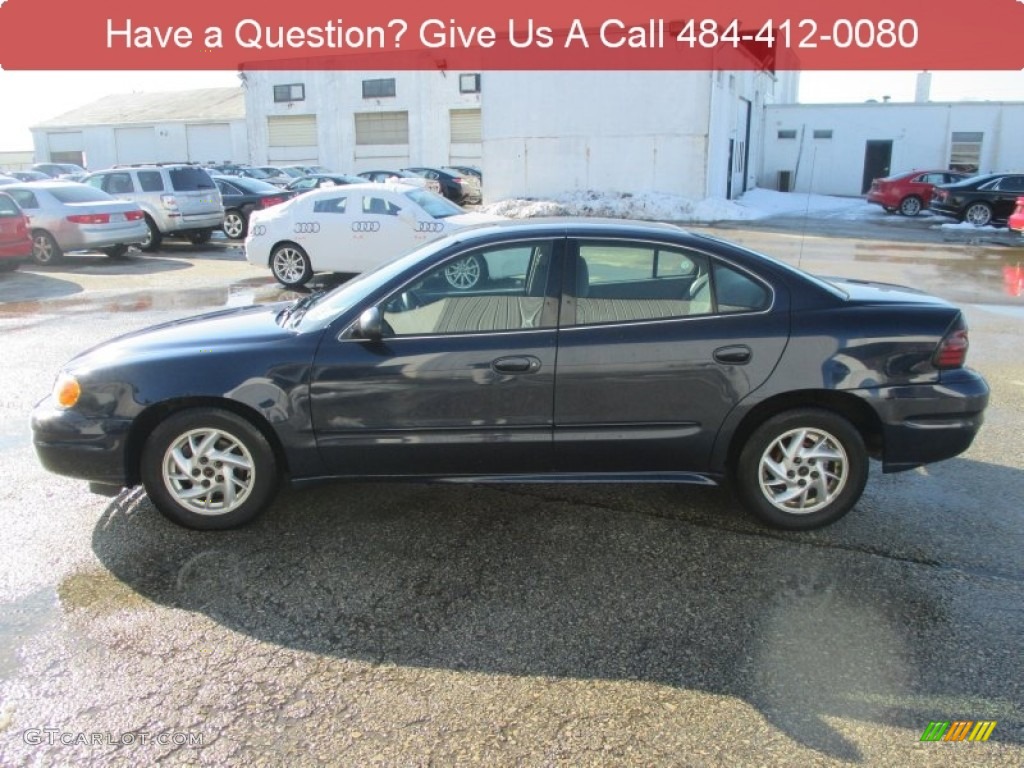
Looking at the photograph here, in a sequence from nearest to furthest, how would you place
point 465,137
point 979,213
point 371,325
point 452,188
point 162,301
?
1. point 371,325
2. point 162,301
3. point 979,213
4. point 452,188
5. point 465,137

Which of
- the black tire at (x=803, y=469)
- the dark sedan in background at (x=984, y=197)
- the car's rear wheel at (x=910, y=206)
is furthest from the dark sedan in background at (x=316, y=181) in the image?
the black tire at (x=803, y=469)

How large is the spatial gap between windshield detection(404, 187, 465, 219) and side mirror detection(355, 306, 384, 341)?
28.2 ft

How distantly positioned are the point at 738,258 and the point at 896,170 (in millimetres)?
37424

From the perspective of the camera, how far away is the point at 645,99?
89.7 feet

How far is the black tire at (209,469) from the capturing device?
162 inches

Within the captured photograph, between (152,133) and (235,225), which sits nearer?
(235,225)

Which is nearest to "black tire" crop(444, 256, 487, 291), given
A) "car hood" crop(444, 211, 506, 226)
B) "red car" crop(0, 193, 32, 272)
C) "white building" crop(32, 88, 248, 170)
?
"car hood" crop(444, 211, 506, 226)

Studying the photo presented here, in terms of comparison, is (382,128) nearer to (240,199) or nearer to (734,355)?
(240,199)

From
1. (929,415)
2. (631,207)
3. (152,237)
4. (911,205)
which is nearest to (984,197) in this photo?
(911,205)

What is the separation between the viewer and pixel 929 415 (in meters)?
4.18

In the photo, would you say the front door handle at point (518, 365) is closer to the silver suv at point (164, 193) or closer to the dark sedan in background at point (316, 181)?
the silver suv at point (164, 193)

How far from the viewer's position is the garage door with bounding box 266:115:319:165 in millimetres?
48438

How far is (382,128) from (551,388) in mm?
46846

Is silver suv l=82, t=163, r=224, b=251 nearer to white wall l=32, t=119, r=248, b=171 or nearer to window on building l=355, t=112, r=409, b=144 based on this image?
window on building l=355, t=112, r=409, b=144
